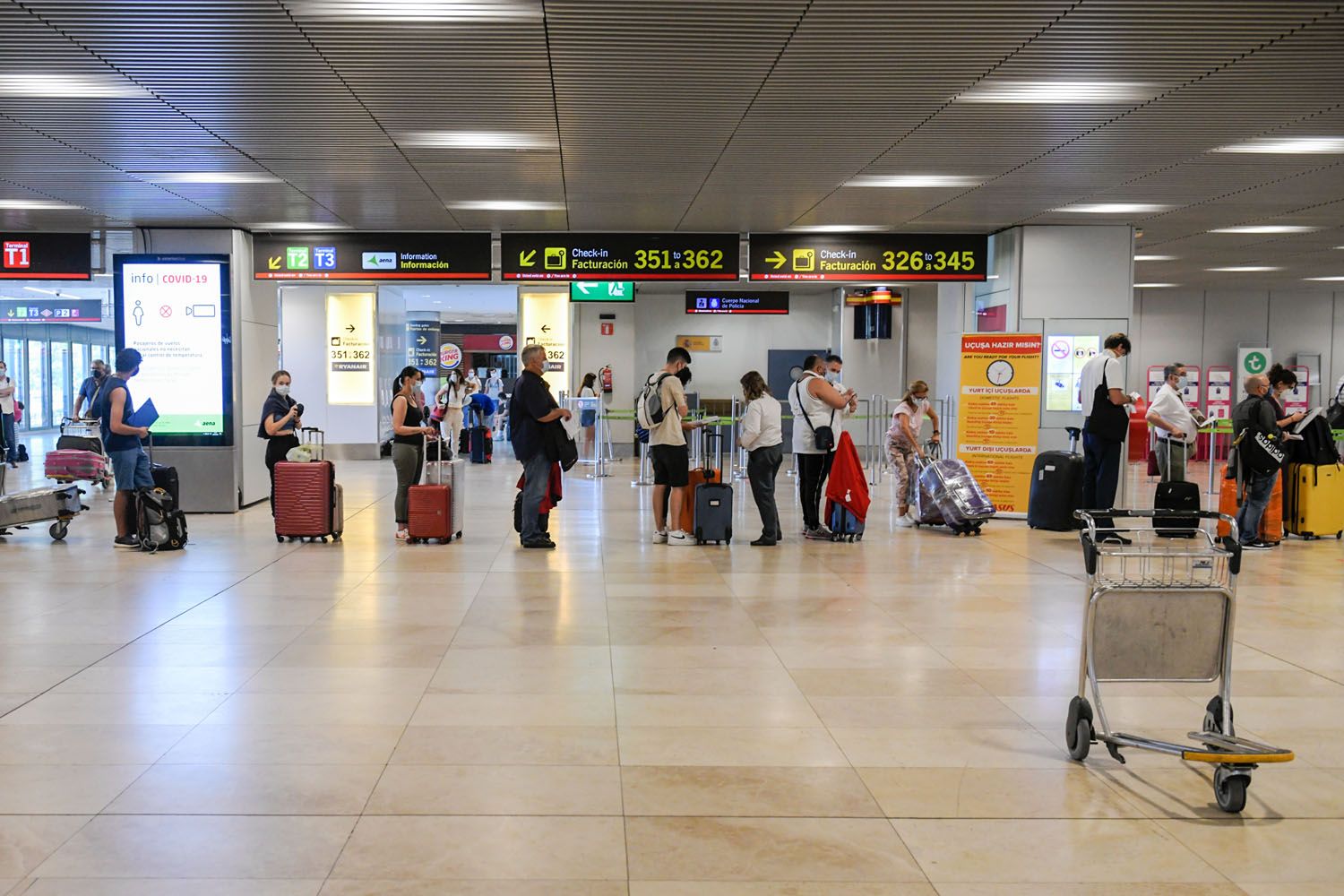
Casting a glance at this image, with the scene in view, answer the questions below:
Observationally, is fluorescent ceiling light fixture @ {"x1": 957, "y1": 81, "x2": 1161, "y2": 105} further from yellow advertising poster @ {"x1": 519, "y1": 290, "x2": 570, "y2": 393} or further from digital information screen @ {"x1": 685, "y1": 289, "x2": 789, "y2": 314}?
yellow advertising poster @ {"x1": 519, "y1": 290, "x2": 570, "y2": 393}

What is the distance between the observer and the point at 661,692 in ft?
17.4

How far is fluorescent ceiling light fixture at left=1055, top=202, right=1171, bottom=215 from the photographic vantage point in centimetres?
1152

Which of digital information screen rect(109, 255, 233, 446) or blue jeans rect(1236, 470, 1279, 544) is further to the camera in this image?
digital information screen rect(109, 255, 233, 446)

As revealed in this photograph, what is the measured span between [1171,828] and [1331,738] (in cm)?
148

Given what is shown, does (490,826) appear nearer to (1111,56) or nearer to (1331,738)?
(1331,738)

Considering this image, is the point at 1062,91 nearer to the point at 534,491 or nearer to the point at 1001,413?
the point at 534,491

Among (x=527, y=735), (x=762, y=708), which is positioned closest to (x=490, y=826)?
(x=527, y=735)

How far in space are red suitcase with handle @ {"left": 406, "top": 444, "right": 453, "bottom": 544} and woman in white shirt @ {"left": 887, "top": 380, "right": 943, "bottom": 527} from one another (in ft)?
15.0

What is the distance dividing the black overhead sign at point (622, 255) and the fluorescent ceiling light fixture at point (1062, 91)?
598 cm

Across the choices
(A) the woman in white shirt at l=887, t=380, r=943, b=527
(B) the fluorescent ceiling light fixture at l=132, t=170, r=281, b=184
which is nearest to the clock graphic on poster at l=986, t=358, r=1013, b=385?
(A) the woman in white shirt at l=887, t=380, r=943, b=527

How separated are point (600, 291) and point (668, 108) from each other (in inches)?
254

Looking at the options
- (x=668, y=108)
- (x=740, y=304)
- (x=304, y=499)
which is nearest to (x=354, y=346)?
(x=740, y=304)

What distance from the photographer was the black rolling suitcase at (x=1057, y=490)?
Answer: 37.7 ft

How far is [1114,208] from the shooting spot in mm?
11758
